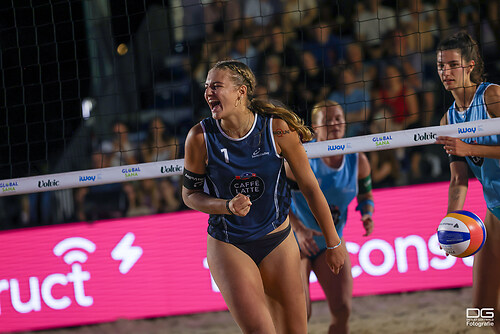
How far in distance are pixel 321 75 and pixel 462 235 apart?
333 centimetres

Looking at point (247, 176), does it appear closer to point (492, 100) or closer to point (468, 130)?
point (468, 130)

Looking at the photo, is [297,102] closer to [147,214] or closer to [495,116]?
[147,214]

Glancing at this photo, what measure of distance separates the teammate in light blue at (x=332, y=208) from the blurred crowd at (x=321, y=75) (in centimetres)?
98

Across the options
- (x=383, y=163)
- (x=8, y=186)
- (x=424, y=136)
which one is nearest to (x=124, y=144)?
(x=8, y=186)

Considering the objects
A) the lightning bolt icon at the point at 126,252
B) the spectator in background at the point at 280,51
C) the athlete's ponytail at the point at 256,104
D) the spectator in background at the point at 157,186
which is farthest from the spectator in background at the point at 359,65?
the athlete's ponytail at the point at 256,104

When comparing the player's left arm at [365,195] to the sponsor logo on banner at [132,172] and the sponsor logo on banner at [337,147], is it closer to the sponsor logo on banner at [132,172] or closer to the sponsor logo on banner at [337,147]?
the sponsor logo on banner at [337,147]

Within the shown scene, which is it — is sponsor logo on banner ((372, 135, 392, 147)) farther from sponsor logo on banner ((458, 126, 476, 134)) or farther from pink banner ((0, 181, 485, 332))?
pink banner ((0, 181, 485, 332))

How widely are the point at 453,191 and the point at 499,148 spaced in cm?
44

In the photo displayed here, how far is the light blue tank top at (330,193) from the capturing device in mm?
4293

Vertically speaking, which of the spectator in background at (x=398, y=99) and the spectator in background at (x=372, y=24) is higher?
the spectator in background at (x=372, y=24)

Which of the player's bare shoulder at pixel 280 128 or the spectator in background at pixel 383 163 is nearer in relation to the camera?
the player's bare shoulder at pixel 280 128

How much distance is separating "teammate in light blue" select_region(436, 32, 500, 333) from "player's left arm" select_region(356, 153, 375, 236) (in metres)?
0.78

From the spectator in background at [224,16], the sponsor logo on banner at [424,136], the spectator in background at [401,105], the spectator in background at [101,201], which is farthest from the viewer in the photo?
the spectator in background at [224,16]

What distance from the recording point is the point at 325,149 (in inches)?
141
